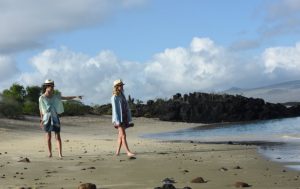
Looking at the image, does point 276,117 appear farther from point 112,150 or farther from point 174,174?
point 174,174

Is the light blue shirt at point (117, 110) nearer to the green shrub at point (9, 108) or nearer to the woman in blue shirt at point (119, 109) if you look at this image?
the woman in blue shirt at point (119, 109)

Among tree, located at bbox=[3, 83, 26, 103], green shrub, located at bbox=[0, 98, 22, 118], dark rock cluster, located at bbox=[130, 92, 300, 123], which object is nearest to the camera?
green shrub, located at bbox=[0, 98, 22, 118]

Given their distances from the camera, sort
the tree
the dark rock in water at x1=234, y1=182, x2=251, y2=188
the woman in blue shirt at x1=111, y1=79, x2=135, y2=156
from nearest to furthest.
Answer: the dark rock in water at x1=234, y1=182, x2=251, y2=188 → the woman in blue shirt at x1=111, y1=79, x2=135, y2=156 → the tree

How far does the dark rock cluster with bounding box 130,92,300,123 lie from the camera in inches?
1953

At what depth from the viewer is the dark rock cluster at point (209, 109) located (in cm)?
4959

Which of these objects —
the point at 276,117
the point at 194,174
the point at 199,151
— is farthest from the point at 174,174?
the point at 276,117

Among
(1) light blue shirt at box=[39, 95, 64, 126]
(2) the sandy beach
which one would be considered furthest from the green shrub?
(1) light blue shirt at box=[39, 95, 64, 126]

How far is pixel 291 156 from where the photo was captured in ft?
45.1

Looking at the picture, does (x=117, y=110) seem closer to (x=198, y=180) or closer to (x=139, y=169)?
(x=139, y=169)

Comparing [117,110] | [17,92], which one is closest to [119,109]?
[117,110]

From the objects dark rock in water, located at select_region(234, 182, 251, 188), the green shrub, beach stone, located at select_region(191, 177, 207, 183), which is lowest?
dark rock in water, located at select_region(234, 182, 251, 188)

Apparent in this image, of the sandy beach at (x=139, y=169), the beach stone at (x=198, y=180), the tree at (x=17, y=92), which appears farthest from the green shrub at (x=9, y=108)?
the beach stone at (x=198, y=180)

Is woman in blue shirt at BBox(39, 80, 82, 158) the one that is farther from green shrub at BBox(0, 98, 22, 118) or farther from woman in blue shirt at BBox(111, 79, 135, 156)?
green shrub at BBox(0, 98, 22, 118)

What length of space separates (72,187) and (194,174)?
2413 millimetres
